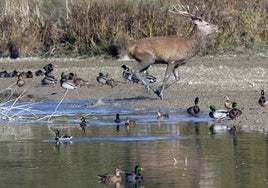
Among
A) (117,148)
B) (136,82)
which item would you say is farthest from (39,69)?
(117,148)

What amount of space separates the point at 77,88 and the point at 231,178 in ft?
41.2

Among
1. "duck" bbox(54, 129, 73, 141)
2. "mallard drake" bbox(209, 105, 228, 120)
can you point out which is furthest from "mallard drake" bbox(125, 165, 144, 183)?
"mallard drake" bbox(209, 105, 228, 120)

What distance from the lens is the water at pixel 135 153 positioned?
12547mm

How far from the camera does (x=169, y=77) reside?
70.3ft

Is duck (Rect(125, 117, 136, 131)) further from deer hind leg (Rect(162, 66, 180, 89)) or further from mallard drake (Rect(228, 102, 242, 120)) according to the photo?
deer hind leg (Rect(162, 66, 180, 89))

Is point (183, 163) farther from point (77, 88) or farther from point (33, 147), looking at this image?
point (77, 88)

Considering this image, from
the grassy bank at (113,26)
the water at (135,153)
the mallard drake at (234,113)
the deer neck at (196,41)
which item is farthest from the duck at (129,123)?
the grassy bank at (113,26)

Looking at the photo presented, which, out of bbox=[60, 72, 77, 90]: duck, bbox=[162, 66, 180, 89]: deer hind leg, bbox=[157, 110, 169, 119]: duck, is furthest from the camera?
bbox=[60, 72, 77, 90]: duck

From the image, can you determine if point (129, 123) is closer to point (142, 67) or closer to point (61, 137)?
point (61, 137)

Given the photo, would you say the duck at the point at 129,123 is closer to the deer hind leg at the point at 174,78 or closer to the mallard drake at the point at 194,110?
the mallard drake at the point at 194,110

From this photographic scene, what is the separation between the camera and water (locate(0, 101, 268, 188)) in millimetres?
12547

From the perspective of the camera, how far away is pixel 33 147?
15750 mm

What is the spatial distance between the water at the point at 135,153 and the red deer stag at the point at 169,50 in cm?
175

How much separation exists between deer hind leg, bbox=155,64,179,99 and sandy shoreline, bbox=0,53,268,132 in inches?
8.7
